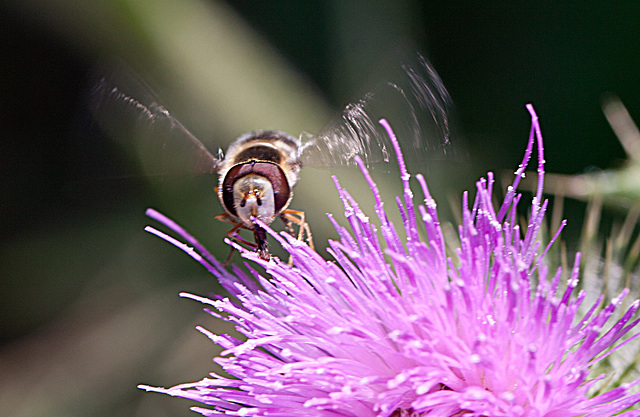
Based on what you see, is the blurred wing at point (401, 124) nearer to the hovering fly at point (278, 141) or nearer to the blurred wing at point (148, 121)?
the hovering fly at point (278, 141)

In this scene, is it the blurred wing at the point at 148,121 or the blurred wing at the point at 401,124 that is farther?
the blurred wing at the point at 148,121

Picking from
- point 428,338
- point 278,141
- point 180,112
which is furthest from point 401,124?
point 180,112

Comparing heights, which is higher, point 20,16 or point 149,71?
point 20,16

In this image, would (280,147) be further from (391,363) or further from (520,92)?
(520,92)

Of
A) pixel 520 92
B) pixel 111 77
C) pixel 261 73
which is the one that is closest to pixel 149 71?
pixel 261 73

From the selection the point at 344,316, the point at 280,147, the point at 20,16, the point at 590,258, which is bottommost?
the point at 344,316

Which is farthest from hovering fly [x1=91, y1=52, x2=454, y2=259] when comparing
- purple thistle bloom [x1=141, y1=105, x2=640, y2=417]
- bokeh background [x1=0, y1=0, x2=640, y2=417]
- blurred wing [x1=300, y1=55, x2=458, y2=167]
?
bokeh background [x1=0, y1=0, x2=640, y2=417]

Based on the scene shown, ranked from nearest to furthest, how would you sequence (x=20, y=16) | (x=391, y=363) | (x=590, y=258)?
(x=391, y=363), (x=590, y=258), (x=20, y=16)

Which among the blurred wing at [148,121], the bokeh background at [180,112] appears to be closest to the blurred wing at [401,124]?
the blurred wing at [148,121]

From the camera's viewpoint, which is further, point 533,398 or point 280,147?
point 280,147
